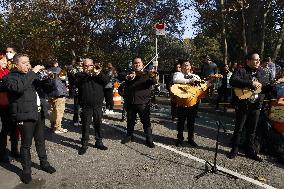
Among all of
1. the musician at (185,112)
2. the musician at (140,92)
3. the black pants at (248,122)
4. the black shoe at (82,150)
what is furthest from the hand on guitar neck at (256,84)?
the black shoe at (82,150)

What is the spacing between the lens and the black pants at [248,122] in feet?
24.3

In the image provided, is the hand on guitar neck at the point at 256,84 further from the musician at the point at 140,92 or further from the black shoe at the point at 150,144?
the black shoe at the point at 150,144

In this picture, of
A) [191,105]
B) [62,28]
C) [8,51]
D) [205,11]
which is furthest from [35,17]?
[191,105]

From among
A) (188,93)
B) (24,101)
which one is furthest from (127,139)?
(24,101)

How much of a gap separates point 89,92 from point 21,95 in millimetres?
1919

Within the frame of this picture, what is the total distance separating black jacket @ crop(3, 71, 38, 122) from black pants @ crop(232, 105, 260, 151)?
3.75 meters

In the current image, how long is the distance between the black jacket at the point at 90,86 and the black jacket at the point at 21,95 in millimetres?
1681

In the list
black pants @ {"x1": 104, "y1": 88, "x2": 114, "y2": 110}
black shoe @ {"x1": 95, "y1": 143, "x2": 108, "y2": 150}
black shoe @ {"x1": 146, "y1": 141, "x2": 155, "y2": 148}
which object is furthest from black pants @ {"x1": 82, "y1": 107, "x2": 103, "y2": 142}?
black pants @ {"x1": 104, "y1": 88, "x2": 114, "y2": 110}

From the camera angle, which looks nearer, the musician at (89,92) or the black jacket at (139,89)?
the musician at (89,92)

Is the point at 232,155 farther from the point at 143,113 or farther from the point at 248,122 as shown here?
the point at 143,113

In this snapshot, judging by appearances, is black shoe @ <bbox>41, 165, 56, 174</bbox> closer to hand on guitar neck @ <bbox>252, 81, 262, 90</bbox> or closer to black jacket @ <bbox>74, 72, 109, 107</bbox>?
black jacket @ <bbox>74, 72, 109, 107</bbox>

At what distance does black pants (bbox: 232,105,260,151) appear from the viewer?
7418mm

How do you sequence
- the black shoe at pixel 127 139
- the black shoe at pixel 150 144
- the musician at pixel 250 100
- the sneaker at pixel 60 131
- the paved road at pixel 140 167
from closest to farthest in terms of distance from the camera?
1. the paved road at pixel 140 167
2. the musician at pixel 250 100
3. the black shoe at pixel 150 144
4. the black shoe at pixel 127 139
5. the sneaker at pixel 60 131

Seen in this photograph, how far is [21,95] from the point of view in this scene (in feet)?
20.4
